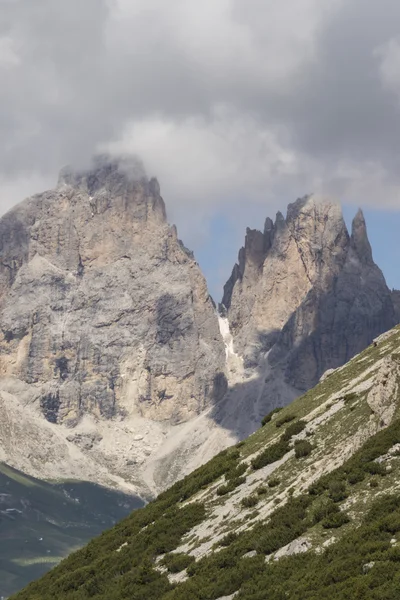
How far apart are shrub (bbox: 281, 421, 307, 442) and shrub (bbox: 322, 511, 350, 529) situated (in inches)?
741

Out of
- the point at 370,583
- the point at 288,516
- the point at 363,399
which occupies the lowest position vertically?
the point at 370,583

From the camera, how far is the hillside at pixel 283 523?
122 feet

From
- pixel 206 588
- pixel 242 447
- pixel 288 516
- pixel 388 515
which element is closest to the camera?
pixel 388 515

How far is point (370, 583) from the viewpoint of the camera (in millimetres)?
33062

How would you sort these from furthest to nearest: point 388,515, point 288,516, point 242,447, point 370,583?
point 242,447, point 288,516, point 388,515, point 370,583

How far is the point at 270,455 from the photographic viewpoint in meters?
58.2

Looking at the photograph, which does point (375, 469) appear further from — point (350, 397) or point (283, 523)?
point (350, 397)

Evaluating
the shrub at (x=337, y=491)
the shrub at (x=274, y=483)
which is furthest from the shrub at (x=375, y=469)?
the shrub at (x=274, y=483)

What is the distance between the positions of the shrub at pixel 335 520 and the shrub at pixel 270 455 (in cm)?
1599

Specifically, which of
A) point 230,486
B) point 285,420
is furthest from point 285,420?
point 230,486

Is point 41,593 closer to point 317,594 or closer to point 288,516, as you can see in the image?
point 288,516

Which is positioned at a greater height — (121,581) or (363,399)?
(363,399)

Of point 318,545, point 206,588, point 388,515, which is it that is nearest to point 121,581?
point 206,588

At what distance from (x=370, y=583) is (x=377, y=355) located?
139 ft
